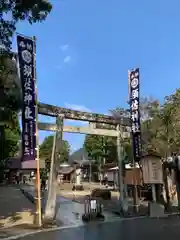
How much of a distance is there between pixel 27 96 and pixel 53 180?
4216 mm

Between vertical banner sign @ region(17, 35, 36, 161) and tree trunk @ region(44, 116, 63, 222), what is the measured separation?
1537mm

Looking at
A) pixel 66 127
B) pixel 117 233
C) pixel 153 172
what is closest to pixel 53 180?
pixel 66 127

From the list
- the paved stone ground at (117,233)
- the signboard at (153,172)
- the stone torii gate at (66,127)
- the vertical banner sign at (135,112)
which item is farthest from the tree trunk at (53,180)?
the signboard at (153,172)

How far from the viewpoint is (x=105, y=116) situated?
19.6 meters

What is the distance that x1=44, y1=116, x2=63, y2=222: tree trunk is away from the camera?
1564 centimetres

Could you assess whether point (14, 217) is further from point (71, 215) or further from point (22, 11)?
point (22, 11)

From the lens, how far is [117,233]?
39.7 ft

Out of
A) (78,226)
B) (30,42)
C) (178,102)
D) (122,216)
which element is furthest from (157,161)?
(178,102)

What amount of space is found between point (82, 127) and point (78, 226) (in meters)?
5.75

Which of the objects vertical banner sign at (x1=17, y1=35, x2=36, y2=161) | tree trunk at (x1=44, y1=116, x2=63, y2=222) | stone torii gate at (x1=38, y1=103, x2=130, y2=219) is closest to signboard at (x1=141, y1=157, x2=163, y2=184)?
stone torii gate at (x1=38, y1=103, x2=130, y2=219)

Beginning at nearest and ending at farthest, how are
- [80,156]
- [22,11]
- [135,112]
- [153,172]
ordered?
[22,11], [153,172], [135,112], [80,156]

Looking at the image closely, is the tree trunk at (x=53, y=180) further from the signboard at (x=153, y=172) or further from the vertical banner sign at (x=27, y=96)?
→ the signboard at (x=153, y=172)

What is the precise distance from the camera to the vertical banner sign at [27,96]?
1530 centimetres

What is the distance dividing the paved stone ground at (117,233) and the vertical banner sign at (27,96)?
13.0 feet
